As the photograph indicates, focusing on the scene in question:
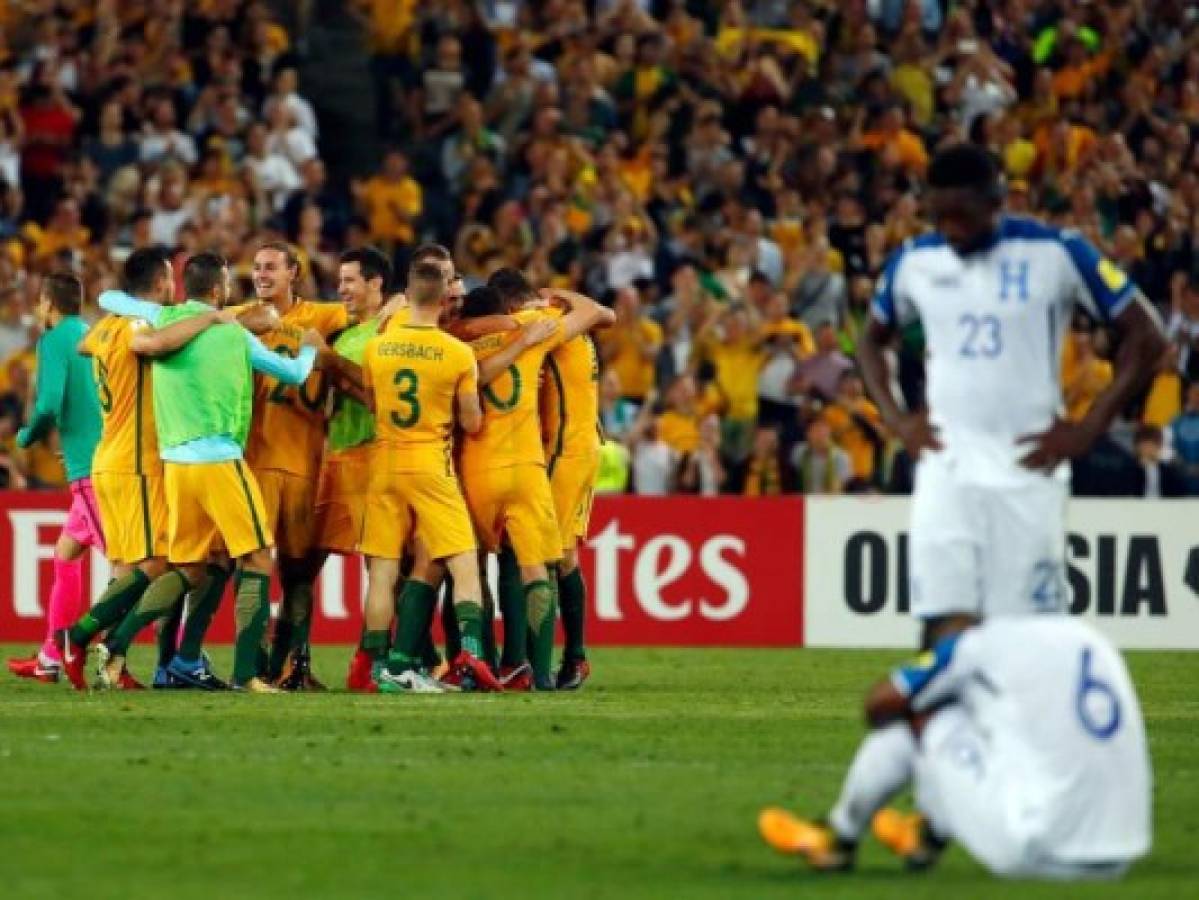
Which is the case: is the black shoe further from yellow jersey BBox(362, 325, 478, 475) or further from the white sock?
the white sock

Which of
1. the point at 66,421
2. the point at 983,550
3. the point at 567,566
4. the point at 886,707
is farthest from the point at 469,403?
the point at 886,707

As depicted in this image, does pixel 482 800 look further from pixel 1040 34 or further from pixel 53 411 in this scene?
pixel 1040 34

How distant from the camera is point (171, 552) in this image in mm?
15938

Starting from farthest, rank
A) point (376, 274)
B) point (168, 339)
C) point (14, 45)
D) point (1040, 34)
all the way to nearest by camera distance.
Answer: point (1040, 34)
point (14, 45)
point (376, 274)
point (168, 339)

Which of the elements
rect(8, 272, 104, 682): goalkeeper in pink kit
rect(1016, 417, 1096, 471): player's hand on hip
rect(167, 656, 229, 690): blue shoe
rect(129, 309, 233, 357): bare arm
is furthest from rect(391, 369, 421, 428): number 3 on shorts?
rect(1016, 417, 1096, 471): player's hand on hip

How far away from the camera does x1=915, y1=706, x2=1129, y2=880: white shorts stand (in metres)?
8.66

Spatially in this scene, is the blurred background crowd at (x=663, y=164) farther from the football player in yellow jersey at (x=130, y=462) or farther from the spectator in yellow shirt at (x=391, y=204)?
the football player in yellow jersey at (x=130, y=462)

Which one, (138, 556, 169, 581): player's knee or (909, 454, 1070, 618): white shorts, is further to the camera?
(138, 556, 169, 581): player's knee

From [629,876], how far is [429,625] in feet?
24.8

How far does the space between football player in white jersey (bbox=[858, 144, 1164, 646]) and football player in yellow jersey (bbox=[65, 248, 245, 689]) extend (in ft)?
22.7

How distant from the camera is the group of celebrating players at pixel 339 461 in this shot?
52.1 ft

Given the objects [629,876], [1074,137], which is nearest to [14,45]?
[1074,137]

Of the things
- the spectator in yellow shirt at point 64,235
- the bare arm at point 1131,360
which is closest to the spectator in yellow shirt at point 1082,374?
the spectator in yellow shirt at point 64,235

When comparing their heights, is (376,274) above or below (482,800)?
above
